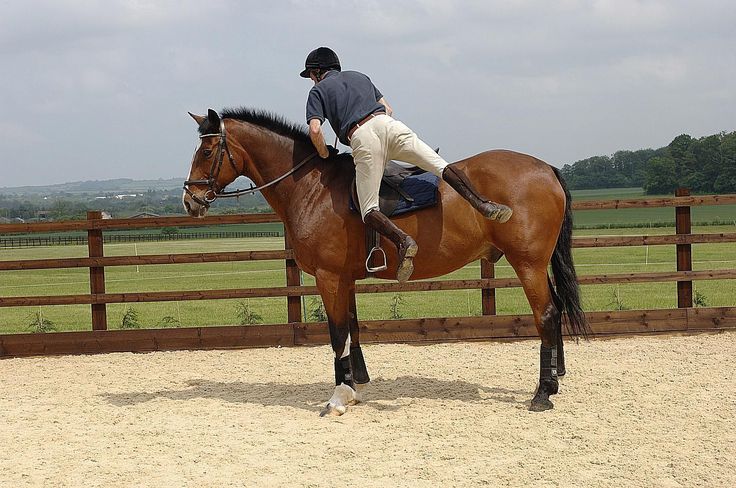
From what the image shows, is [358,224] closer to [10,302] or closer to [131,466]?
[131,466]

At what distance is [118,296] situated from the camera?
27.8 ft

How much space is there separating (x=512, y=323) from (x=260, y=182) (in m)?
3.42

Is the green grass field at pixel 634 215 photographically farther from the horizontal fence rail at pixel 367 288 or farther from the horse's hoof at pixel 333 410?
the horse's hoof at pixel 333 410

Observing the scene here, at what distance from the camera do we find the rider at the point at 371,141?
554 centimetres

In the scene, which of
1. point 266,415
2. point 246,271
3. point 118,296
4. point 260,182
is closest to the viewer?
point 266,415

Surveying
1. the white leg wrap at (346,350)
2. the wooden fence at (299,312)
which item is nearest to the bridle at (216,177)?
the white leg wrap at (346,350)

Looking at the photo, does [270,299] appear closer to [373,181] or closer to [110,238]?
[373,181]

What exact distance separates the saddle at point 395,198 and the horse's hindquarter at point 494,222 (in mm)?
83

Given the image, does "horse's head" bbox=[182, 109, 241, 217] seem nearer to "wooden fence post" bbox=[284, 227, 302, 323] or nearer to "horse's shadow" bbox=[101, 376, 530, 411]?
"horse's shadow" bbox=[101, 376, 530, 411]

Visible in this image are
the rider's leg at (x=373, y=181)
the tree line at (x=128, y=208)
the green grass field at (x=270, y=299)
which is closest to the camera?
the rider's leg at (x=373, y=181)

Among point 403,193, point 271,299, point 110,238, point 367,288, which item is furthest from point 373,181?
point 110,238

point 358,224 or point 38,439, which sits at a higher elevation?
point 358,224

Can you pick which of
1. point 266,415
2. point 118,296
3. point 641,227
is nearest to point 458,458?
point 266,415

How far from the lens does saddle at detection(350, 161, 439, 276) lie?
5789mm
